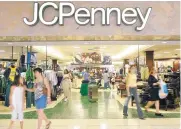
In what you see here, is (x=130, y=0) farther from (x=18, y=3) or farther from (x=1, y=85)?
(x=1, y=85)

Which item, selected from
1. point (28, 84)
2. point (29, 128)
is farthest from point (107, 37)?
point (28, 84)

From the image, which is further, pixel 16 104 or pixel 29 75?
pixel 29 75

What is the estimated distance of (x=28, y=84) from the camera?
455 inches

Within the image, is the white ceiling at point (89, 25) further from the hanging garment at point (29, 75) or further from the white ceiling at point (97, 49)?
the white ceiling at point (97, 49)

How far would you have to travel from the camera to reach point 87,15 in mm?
7152

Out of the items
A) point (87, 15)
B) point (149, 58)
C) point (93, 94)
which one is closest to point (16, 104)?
point (87, 15)

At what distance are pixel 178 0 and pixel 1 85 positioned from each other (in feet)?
31.7

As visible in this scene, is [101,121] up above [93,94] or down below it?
below

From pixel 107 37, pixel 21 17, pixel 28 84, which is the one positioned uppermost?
pixel 21 17

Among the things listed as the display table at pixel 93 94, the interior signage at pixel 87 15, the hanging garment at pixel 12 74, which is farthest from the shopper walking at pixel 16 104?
the display table at pixel 93 94

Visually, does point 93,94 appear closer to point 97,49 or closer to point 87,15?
point 97,49

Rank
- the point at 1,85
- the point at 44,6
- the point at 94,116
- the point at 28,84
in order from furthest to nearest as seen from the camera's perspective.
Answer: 1. the point at 1,85
2. the point at 28,84
3. the point at 94,116
4. the point at 44,6

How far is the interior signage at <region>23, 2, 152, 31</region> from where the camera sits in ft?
23.3

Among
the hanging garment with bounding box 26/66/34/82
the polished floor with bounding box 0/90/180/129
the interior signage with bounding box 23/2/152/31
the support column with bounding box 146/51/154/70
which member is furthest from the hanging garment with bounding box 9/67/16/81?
the support column with bounding box 146/51/154/70
